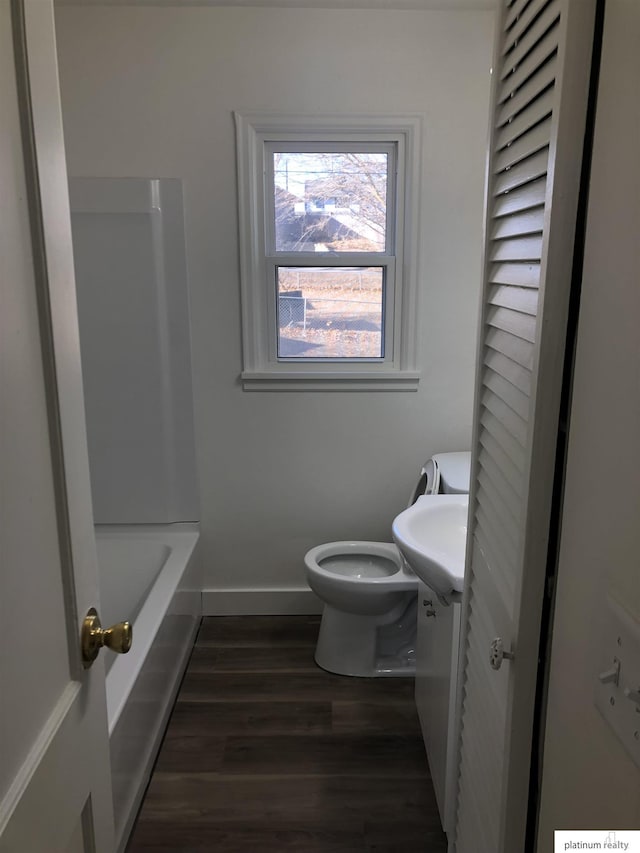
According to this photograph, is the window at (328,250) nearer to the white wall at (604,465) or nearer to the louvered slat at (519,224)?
the louvered slat at (519,224)

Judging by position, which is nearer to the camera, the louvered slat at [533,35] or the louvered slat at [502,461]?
the louvered slat at [533,35]

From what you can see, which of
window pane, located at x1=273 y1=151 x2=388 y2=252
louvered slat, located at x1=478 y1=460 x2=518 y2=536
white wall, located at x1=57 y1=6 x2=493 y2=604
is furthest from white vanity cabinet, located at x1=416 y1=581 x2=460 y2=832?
window pane, located at x1=273 y1=151 x2=388 y2=252

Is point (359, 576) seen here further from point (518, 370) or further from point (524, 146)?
point (524, 146)

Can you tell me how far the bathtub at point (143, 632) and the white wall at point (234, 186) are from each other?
26cm

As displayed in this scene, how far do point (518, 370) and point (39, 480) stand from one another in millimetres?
673

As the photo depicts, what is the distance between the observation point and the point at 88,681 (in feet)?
3.18

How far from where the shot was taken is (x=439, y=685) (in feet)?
6.22

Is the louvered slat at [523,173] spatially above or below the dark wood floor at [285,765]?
above

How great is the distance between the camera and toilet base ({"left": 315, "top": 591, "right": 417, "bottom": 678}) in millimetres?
2529

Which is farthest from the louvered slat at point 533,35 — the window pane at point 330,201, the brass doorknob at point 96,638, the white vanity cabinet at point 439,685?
the window pane at point 330,201

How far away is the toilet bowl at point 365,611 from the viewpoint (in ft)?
7.94

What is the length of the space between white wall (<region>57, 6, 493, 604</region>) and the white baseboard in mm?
169

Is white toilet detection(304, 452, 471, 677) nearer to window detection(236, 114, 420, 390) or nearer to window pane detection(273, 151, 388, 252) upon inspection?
window detection(236, 114, 420, 390)

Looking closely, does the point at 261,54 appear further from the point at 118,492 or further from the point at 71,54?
the point at 118,492
